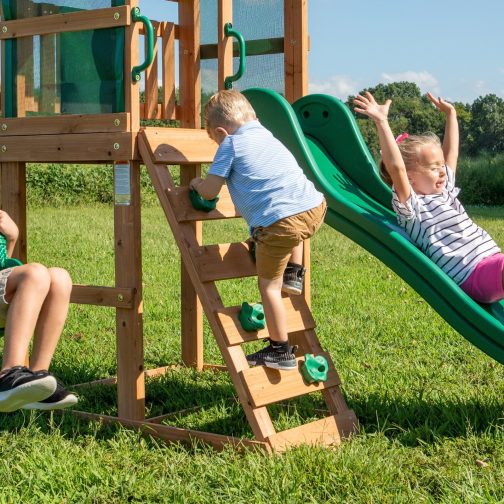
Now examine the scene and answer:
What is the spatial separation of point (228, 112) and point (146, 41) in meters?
0.62

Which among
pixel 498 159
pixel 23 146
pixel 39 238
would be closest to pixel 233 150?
pixel 23 146

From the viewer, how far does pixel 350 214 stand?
4.44m

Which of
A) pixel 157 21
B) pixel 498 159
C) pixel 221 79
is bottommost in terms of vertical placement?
pixel 498 159

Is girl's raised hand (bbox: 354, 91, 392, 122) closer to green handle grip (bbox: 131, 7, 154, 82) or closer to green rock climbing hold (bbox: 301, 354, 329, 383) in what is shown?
green handle grip (bbox: 131, 7, 154, 82)

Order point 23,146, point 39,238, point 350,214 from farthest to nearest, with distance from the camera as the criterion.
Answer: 1. point 39,238
2. point 23,146
3. point 350,214

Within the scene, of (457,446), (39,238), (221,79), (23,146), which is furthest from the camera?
(39,238)

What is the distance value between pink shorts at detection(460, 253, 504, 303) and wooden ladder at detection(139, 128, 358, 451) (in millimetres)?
773

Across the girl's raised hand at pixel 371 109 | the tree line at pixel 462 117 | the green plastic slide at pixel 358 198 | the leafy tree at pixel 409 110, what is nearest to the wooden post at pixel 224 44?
the green plastic slide at pixel 358 198

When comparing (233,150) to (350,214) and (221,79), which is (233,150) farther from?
(221,79)

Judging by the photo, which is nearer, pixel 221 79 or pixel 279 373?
pixel 279 373

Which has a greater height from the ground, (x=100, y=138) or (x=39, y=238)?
(x=100, y=138)

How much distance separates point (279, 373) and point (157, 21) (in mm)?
2590

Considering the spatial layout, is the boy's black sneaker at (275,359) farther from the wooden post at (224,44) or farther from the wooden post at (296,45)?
the wooden post at (224,44)

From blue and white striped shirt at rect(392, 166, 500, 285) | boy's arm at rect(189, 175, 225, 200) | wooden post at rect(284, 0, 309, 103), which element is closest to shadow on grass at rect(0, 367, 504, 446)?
blue and white striped shirt at rect(392, 166, 500, 285)
